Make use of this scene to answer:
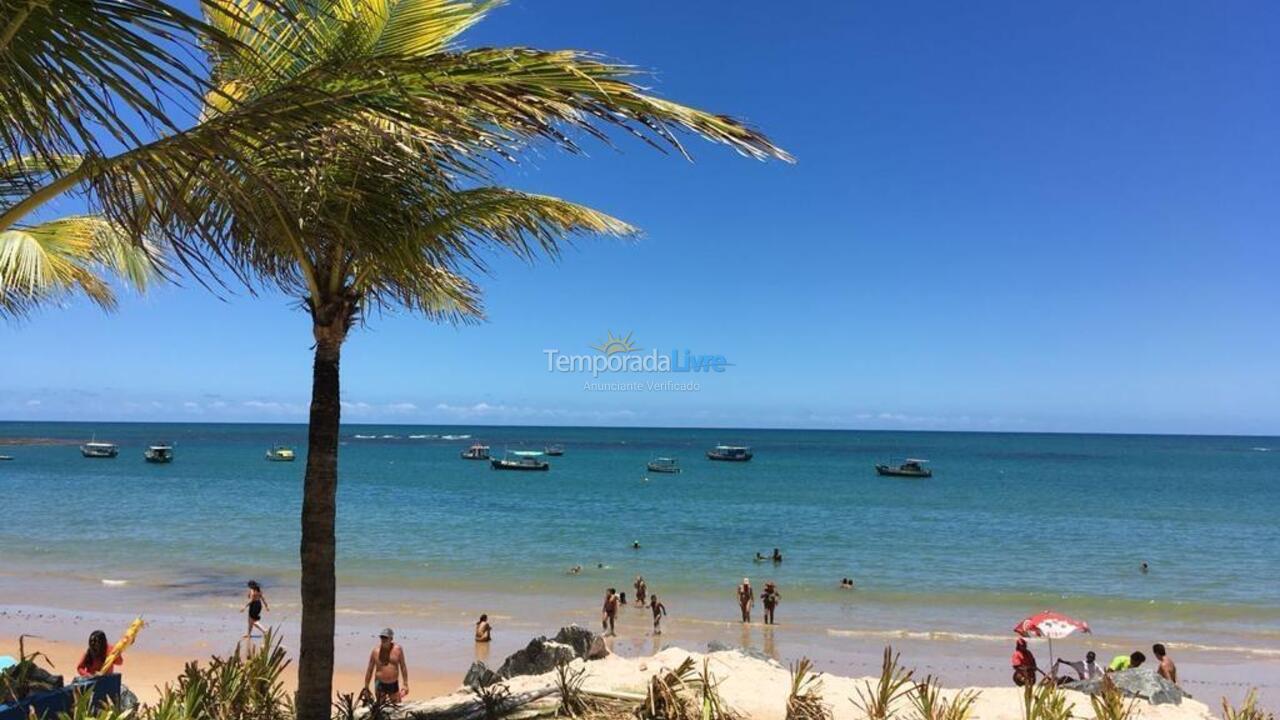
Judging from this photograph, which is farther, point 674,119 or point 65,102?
point 674,119

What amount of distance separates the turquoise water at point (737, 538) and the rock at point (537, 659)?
11.7 meters

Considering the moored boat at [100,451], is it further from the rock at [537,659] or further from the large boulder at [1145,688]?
the large boulder at [1145,688]

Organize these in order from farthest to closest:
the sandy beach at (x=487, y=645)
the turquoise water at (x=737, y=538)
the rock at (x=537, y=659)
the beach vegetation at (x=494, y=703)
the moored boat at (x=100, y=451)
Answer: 1. the moored boat at (x=100, y=451)
2. the turquoise water at (x=737, y=538)
3. the sandy beach at (x=487, y=645)
4. the rock at (x=537, y=659)
5. the beach vegetation at (x=494, y=703)

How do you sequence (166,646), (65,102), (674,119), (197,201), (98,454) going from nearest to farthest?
(65,102)
(674,119)
(197,201)
(166,646)
(98,454)

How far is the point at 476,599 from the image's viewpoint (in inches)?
896

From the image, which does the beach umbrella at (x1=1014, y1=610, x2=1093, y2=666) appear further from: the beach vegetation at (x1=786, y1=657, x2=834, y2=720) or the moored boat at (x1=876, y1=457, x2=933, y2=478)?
the moored boat at (x1=876, y1=457, x2=933, y2=478)

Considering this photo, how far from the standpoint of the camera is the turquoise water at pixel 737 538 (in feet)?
78.6

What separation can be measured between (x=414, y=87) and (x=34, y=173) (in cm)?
359

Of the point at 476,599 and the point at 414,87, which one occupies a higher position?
the point at 414,87

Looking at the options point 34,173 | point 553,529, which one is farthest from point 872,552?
point 34,173

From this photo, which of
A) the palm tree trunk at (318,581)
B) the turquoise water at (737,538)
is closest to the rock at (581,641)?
the palm tree trunk at (318,581)

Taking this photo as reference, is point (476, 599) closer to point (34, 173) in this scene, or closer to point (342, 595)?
point (342, 595)

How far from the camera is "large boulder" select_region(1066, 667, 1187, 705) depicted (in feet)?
28.5

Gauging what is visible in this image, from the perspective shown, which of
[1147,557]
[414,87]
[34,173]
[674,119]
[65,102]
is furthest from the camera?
[1147,557]
